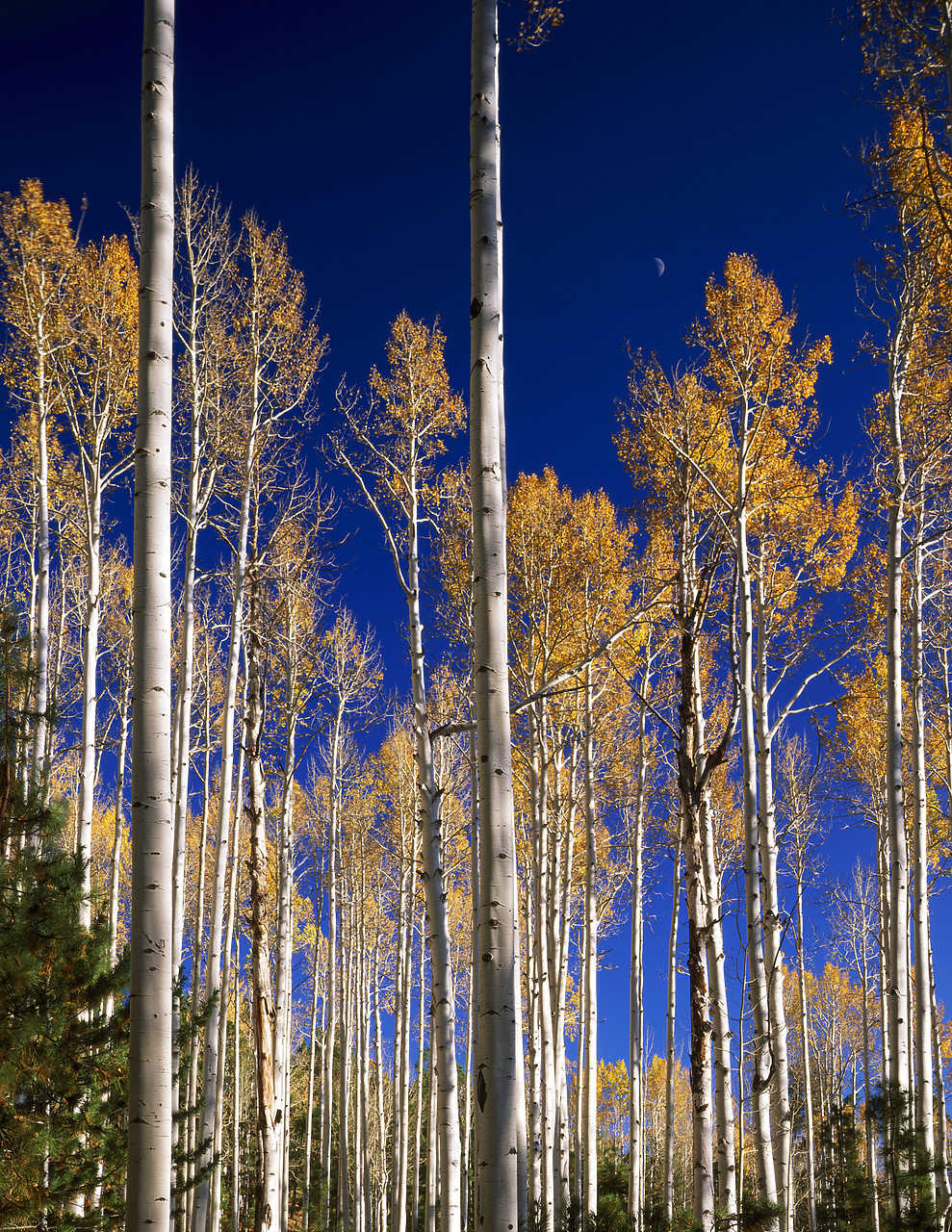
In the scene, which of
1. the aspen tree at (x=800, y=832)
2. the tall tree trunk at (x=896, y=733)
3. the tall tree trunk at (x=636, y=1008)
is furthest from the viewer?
the aspen tree at (x=800, y=832)

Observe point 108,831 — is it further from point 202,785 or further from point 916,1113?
point 916,1113

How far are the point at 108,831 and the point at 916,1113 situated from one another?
16.2 m

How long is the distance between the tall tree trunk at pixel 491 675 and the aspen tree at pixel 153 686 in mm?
1187

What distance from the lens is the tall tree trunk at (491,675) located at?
342 centimetres

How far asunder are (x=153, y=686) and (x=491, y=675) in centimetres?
141

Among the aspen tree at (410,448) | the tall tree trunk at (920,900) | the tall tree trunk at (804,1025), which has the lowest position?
the tall tree trunk at (804,1025)

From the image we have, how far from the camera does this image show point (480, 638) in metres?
3.96

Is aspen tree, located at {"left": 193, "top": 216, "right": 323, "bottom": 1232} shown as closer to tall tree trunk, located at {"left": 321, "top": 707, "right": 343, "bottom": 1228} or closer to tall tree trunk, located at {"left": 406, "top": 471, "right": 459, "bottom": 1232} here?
tall tree trunk, located at {"left": 406, "top": 471, "right": 459, "bottom": 1232}

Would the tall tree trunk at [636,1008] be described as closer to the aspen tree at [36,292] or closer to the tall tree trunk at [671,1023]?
the tall tree trunk at [671,1023]

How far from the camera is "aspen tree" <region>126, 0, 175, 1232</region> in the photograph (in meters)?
3.44

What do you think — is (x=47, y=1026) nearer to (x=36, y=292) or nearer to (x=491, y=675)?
(x=491, y=675)

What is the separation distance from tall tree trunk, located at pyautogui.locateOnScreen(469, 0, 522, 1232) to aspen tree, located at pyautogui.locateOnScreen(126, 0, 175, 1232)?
1.19 m

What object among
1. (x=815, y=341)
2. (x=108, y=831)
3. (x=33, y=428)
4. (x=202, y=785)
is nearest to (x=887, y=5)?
(x=815, y=341)

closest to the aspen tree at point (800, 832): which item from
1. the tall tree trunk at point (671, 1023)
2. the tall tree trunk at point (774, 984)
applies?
the tall tree trunk at point (671, 1023)
